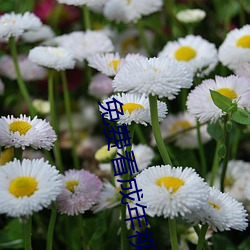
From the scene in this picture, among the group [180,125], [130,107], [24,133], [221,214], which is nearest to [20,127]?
[24,133]

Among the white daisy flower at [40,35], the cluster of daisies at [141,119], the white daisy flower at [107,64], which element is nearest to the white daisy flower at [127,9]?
the cluster of daisies at [141,119]

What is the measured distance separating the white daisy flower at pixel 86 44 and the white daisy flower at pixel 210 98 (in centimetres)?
23

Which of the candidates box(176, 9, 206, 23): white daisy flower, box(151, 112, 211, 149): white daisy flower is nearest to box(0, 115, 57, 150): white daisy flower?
box(151, 112, 211, 149): white daisy flower

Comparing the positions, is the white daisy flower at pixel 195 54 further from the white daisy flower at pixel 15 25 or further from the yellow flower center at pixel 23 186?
the yellow flower center at pixel 23 186

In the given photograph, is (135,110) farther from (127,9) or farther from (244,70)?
(127,9)

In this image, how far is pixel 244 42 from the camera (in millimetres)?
818

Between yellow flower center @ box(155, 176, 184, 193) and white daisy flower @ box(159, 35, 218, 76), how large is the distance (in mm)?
304

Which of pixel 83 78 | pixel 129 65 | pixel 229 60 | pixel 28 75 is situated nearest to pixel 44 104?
pixel 28 75

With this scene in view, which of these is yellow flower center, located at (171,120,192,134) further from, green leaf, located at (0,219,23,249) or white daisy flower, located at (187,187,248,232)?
white daisy flower, located at (187,187,248,232)

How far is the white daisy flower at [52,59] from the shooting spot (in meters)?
0.79

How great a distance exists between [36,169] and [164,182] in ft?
0.38

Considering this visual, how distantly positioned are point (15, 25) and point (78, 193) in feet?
0.88

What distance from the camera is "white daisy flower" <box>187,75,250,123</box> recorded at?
2.11 ft

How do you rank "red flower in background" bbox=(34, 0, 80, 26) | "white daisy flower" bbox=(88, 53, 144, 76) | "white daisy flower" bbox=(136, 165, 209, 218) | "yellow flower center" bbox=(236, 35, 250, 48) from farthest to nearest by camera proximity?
"red flower in background" bbox=(34, 0, 80, 26)
"yellow flower center" bbox=(236, 35, 250, 48)
"white daisy flower" bbox=(88, 53, 144, 76)
"white daisy flower" bbox=(136, 165, 209, 218)
